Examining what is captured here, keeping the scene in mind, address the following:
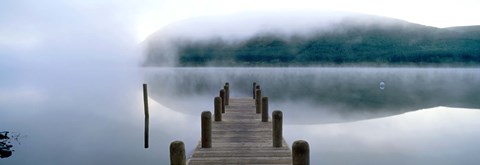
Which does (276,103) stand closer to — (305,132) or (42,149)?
(305,132)

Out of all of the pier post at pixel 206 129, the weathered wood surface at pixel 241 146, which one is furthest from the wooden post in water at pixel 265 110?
the pier post at pixel 206 129

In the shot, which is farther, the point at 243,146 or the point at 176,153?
the point at 243,146

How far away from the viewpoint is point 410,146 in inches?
763

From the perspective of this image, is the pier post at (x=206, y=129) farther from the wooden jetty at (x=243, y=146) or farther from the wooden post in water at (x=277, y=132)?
the wooden post in water at (x=277, y=132)

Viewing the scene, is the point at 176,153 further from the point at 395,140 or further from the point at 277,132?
the point at 395,140

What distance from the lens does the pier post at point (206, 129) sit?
37.9 feet

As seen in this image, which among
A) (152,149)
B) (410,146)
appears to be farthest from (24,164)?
(410,146)

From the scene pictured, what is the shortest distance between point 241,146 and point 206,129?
3.72 ft

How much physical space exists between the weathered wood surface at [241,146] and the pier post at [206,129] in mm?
182

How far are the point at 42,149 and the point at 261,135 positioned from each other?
1056cm

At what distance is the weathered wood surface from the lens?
10.3 m

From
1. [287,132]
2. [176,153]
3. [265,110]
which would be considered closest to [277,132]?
[176,153]

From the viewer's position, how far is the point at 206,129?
38.2 feet

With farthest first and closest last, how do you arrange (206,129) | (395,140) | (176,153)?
1. (395,140)
2. (206,129)
3. (176,153)
